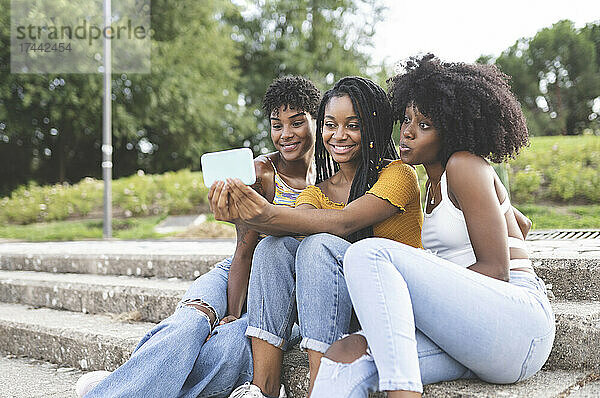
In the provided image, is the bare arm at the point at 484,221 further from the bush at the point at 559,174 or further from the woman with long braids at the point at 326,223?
the bush at the point at 559,174

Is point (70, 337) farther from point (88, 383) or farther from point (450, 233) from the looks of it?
point (450, 233)

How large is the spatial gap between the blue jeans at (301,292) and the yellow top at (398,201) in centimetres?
20

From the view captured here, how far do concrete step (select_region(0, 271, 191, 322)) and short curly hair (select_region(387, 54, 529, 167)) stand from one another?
163 centimetres

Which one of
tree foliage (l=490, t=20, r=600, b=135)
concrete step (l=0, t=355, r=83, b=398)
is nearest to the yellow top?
concrete step (l=0, t=355, r=83, b=398)

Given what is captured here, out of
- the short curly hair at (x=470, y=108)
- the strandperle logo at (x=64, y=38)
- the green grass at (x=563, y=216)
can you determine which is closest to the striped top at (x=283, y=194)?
the short curly hair at (x=470, y=108)

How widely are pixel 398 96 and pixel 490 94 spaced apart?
0.99 feet

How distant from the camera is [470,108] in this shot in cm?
183

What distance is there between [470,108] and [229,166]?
76cm

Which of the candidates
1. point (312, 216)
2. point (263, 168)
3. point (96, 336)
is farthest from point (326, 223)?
point (96, 336)

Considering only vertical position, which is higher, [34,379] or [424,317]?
[424,317]

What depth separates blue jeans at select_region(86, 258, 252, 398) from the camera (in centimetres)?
197

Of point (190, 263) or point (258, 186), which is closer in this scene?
point (258, 186)

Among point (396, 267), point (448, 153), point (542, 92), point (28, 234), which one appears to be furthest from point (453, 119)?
point (542, 92)

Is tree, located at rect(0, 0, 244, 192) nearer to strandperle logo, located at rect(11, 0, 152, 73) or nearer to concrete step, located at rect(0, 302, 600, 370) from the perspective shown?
strandperle logo, located at rect(11, 0, 152, 73)
